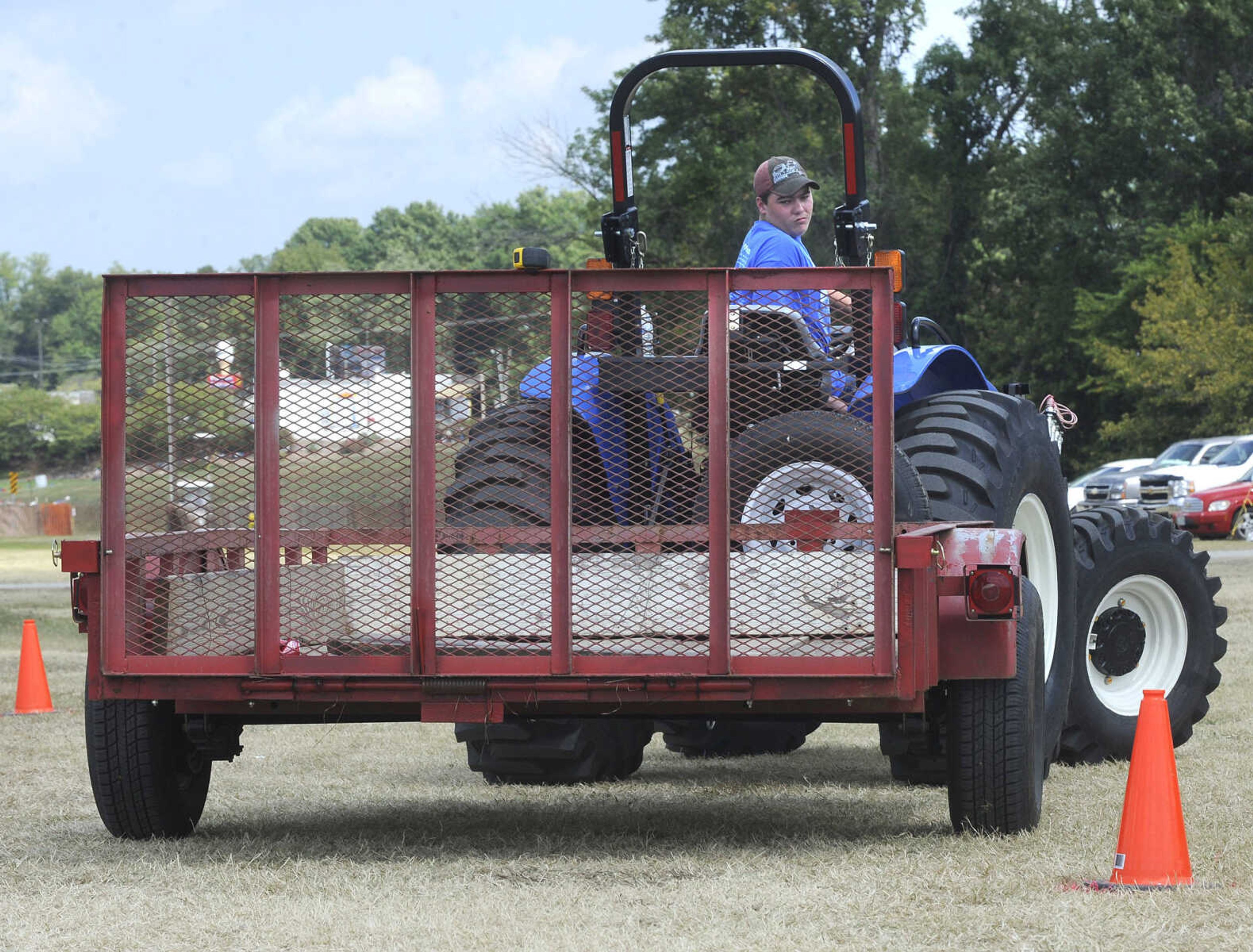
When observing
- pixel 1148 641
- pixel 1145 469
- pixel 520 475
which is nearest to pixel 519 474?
pixel 520 475

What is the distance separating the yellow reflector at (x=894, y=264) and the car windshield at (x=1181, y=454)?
27.0 m

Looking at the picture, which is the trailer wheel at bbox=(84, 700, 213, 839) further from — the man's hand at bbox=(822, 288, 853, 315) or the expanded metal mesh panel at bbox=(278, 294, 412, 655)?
the man's hand at bbox=(822, 288, 853, 315)

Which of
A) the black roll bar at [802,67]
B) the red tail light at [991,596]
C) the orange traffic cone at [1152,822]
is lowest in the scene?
the orange traffic cone at [1152,822]

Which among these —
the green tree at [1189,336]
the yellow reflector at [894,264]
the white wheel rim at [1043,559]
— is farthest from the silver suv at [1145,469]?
the yellow reflector at [894,264]

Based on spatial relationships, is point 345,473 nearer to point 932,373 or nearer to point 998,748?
point 998,748

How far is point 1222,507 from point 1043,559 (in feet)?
78.4

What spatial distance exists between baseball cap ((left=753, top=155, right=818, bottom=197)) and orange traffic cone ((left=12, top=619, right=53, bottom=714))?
679cm

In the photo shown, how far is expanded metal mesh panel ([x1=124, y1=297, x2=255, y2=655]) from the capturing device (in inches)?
241

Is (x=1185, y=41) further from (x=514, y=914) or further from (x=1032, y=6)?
(x=514, y=914)

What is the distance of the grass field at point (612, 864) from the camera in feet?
16.2

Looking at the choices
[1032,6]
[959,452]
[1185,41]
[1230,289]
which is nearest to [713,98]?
[1032,6]

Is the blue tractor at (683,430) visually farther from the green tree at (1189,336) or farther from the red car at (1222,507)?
the green tree at (1189,336)

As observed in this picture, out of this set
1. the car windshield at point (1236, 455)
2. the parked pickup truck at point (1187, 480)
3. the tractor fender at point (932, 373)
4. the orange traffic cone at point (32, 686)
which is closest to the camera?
the tractor fender at point (932, 373)

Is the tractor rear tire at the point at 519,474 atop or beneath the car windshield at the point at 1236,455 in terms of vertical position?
beneath
